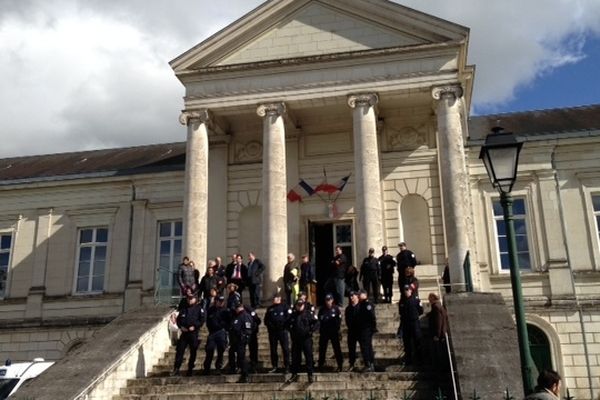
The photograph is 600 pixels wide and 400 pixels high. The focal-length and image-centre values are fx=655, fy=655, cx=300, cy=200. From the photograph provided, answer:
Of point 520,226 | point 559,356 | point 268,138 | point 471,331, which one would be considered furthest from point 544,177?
point 471,331

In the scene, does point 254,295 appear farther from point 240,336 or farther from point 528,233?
point 528,233

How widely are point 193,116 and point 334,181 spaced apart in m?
4.76

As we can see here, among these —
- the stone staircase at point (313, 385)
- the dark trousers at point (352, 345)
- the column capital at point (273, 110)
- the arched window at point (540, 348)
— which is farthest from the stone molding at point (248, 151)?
the dark trousers at point (352, 345)

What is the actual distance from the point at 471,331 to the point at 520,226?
1030cm

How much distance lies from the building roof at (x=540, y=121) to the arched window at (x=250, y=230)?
7.64m

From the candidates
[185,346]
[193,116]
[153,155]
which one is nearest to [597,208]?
[193,116]

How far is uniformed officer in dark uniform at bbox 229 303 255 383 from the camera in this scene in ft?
37.0

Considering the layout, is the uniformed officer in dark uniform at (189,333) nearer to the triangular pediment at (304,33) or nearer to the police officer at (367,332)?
the police officer at (367,332)

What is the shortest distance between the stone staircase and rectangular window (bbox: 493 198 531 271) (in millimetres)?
9097

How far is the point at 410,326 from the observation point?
37.7 ft

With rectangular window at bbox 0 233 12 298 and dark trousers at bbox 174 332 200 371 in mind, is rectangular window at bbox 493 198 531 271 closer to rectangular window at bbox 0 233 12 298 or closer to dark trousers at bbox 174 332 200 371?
dark trousers at bbox 174 332 200 371

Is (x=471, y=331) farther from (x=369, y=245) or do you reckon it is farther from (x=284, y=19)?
(x=284, y=19)

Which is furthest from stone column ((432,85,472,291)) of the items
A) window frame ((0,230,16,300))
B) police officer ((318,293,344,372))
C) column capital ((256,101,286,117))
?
window frame ((0,230,16,300))

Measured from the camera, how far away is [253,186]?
21.1m
